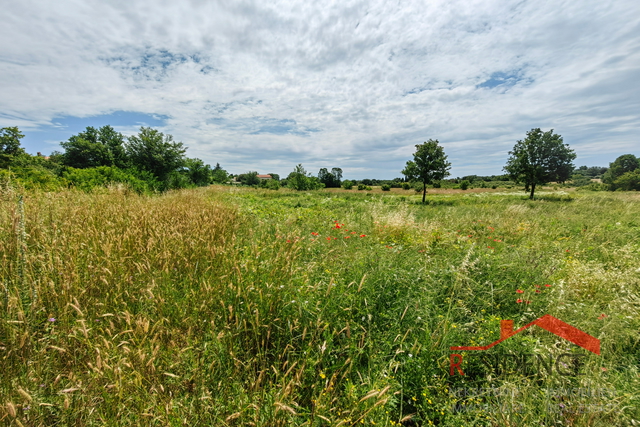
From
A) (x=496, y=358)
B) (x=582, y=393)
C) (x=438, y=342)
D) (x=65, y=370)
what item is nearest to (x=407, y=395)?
(x=438, y=342)

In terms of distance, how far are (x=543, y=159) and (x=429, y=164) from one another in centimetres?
1238

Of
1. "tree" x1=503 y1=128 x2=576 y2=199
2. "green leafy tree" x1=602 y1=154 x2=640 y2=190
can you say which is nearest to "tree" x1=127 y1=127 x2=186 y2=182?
"tree" x1=503 y1=128 x2=576 y2=199

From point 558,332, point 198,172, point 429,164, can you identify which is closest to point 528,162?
point 429,164

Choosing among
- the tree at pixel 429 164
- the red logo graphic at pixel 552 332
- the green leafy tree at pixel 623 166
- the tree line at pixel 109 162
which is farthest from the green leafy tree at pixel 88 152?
the green leafy tree at pixel 623 166

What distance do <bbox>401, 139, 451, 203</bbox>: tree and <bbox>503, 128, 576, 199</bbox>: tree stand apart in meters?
8.37

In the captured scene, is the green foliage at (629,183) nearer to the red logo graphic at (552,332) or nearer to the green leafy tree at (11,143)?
the red logo graphic at (552,332)

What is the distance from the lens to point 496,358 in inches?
87.5

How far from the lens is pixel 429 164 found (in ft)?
82.0

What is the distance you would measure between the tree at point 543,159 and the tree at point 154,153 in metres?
37.0

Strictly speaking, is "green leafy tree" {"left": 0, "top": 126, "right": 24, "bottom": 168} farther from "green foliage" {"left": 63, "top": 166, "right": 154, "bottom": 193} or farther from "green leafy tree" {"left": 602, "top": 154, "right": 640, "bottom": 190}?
"green leafy tree" {"left": 602, "top": 154, "right": 640, "bottom": 190}

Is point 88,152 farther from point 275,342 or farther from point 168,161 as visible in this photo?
point 275,342

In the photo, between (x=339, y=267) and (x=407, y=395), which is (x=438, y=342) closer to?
(x=407, y=395)

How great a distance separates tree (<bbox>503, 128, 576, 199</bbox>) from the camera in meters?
24.3

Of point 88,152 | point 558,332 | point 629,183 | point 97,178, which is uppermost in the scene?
point 88,152
